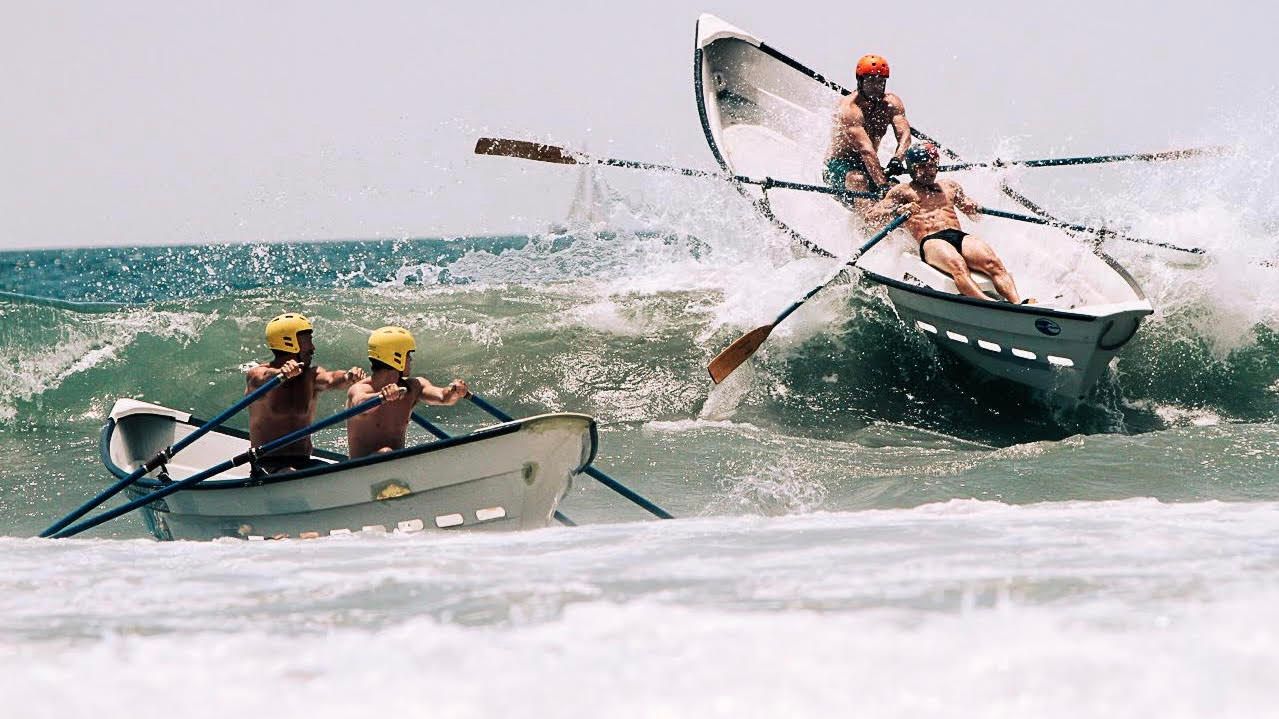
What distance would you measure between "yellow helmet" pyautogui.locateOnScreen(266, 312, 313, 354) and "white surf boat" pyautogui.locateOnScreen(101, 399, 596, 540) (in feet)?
2.34

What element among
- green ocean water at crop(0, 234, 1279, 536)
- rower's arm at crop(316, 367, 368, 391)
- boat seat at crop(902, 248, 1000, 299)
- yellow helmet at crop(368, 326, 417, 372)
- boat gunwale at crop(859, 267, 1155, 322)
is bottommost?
green ocean water at crop(0, 234, 1279, 536)

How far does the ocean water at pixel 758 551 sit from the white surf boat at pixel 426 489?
0.13 m

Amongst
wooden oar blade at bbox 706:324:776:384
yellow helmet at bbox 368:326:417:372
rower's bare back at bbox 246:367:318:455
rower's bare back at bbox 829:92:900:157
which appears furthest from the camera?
rower's bare back at bbox 829:92:900:157

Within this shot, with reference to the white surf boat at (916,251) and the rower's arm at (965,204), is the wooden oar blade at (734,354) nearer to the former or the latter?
the white surf boat at (916,251)

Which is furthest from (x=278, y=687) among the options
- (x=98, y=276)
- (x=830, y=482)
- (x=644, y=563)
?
(x=98, y=276)

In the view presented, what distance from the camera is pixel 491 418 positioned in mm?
10633

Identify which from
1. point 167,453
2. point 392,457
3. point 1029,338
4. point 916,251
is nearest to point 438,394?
point 392,457

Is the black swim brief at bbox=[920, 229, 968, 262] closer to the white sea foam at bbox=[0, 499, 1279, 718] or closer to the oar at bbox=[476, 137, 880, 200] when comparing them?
the oar at bbox=[476, 137, 880, 200]

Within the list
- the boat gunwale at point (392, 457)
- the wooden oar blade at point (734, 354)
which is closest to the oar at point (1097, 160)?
the wooden oar blade at point (734, 354)

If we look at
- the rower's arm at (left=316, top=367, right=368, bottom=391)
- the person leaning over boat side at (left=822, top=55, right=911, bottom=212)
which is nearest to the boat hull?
the person leaning over boat side at (left=822, top=55, right=911, bottom=212)

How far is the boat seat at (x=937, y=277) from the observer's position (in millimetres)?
9125

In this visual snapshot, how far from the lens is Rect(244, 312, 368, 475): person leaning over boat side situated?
6.04 meters

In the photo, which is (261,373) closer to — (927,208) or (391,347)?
(391,347)

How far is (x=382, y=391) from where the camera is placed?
5.61 metres
